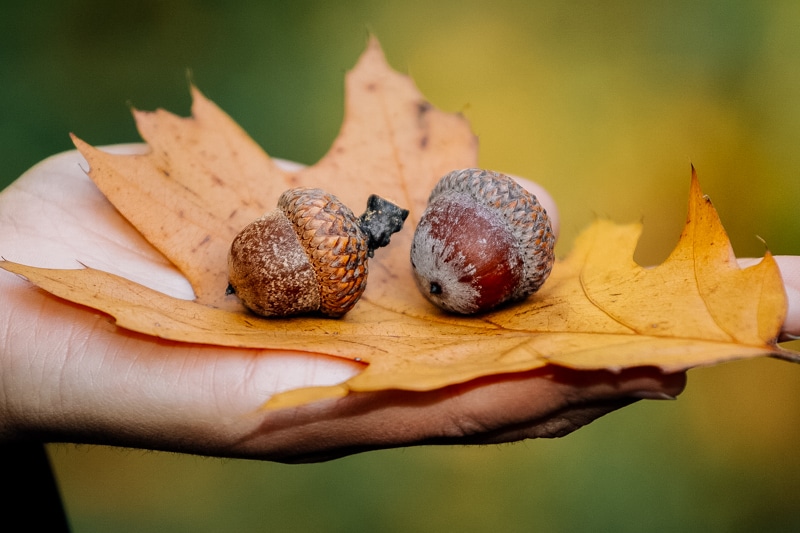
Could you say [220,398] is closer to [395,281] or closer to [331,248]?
[331,248]

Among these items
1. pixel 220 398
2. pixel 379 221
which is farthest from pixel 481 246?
pixel 220 398

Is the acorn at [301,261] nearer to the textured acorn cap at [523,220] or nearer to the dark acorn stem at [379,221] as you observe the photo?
the dark acorn stem at [379,221]

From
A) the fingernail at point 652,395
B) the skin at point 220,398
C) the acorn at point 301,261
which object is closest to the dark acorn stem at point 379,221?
the acorn at point 301,261

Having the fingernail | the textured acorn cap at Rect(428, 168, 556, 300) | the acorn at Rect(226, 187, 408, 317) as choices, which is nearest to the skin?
the fingernail

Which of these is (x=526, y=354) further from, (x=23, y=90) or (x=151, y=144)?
(x=23, y=90)

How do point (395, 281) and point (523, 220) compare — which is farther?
point (395, 281)

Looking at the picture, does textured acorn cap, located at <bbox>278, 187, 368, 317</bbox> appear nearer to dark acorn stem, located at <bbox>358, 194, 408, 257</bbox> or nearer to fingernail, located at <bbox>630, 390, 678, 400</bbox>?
dark acorn stem, located at <bbox>358, 194, 408, 257</bbox>

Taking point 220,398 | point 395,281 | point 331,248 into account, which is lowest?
point 220,398

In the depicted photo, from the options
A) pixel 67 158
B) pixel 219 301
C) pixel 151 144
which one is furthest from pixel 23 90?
pixel 219 301
